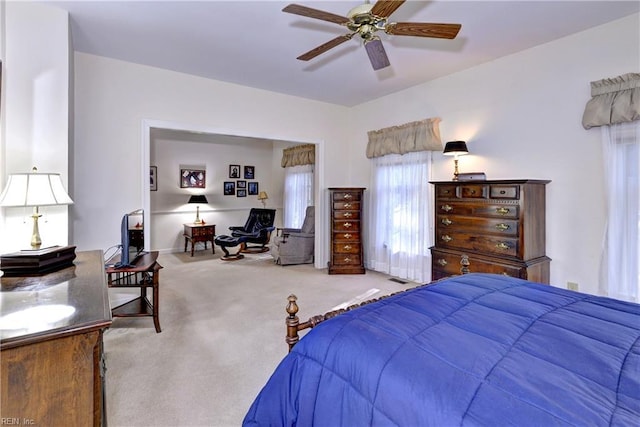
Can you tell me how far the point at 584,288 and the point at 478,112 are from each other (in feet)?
7.10

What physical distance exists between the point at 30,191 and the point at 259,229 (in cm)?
550

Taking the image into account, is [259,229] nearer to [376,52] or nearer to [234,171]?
[234,171]

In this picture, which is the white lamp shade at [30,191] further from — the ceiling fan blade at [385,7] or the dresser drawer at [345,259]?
the dresser drawer at [345,259]

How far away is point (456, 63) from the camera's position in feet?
11.9

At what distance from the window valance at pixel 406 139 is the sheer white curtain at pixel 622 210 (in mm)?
1734

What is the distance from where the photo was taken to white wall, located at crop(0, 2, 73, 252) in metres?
2.28

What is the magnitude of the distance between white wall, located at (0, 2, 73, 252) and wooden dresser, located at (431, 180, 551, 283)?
138 inches

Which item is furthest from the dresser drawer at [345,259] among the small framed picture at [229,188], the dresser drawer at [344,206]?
the small framed picture at [229,188]

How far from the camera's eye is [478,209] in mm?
3143

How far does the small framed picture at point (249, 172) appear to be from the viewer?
8.12 meters

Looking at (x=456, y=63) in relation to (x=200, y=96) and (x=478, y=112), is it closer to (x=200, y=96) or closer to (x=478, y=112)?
(x=478, y=112)

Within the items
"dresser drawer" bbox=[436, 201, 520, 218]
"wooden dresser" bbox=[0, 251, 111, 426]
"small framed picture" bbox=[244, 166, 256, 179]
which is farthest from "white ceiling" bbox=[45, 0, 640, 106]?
"small framed picture" bbox=[244, 166, 256, 179]

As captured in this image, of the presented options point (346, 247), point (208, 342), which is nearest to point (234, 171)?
point (346, 247)

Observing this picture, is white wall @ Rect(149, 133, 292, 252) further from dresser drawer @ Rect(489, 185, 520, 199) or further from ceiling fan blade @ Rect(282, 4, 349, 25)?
dresser drawer @ Rect(489, 185, 520, 199)
